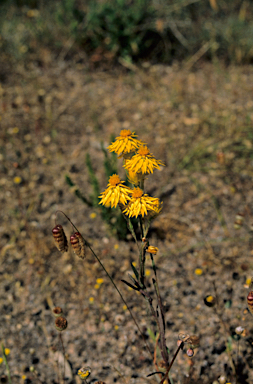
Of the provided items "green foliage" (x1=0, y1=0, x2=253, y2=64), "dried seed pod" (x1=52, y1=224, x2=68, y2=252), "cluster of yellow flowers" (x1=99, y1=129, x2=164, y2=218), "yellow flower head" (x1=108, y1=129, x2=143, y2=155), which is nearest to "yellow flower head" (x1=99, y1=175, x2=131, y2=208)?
"cluster of yellow flowers" (x1=99, y1=129, x2=164, y2=218)

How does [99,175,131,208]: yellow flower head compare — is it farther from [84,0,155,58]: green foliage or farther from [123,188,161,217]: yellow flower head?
[84,0,155,58]: green foliage

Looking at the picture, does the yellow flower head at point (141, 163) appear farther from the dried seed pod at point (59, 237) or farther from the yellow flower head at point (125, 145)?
the dried seed pod at point (59, 237)

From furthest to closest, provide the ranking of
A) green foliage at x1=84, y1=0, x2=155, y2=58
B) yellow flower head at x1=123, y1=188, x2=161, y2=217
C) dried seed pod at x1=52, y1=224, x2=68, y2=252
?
green foliage at x1=84, y1=0, x2=155, y2=58 < dried seed pod at x1=52, y1=224, x2=68, y2=252 < yellow flower head at x1=123, y1=188, x2=161, y2=217

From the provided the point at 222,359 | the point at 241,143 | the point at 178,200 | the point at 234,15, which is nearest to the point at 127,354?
the point at 222,359

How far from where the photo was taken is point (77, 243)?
4.17 feet

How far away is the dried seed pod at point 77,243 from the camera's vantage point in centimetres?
126

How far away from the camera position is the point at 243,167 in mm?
2539

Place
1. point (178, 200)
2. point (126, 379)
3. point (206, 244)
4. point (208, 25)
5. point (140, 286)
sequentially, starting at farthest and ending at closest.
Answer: point (208, 25)
point (178, 200)
point (206, 244)
point (126, 379)
point (140, 286)

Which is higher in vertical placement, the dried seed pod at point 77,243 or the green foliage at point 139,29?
the green foliage at point 139,29

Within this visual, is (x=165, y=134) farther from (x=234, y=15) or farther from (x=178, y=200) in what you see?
(x=234, y=15)

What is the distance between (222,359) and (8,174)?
2.10 m

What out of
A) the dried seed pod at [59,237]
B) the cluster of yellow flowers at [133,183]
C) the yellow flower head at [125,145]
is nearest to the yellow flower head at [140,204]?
the cluster of yellow flowers at [133,183]

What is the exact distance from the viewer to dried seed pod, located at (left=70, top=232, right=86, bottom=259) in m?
1.26

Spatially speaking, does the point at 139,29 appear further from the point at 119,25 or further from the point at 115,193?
the point at 115,193
